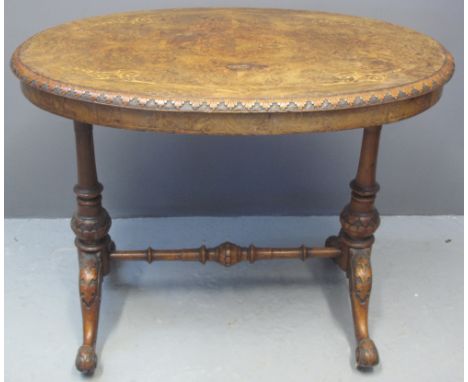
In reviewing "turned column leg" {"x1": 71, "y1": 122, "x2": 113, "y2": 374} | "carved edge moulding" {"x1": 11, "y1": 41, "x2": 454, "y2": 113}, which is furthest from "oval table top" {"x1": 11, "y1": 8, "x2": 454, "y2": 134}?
"turned column leg" {"x1": 71, "y1": 122, "x2": 113, "y2": 374}

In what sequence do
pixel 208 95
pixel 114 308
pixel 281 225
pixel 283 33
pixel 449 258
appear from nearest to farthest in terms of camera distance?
pixel 208 95 → pixel 283 33 → pixel 114 308 → pixel 449 258 → pixel 281 225

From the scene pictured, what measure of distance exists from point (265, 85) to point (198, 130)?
0.18 metres

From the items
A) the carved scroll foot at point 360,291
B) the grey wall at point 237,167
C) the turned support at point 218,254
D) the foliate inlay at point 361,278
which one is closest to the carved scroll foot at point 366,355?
the carved scroll foot at point 360,291

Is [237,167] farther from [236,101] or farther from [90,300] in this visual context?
[236,101]

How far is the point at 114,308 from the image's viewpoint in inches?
86.0

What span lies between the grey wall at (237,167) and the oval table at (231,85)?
48 cm

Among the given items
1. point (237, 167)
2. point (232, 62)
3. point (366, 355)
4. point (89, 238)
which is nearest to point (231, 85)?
point (232, 62)

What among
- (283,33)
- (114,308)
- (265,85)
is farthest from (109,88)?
(114,308)

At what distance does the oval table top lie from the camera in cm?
142

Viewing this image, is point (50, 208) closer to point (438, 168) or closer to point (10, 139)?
point (10, 139)

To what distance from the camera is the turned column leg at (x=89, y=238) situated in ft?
6.28

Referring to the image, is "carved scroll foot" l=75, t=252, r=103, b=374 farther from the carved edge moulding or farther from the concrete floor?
the carved edge moulding

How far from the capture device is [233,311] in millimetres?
2184

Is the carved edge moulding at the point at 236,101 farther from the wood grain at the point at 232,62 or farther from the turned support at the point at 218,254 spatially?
the turned support at the point at 218,254
